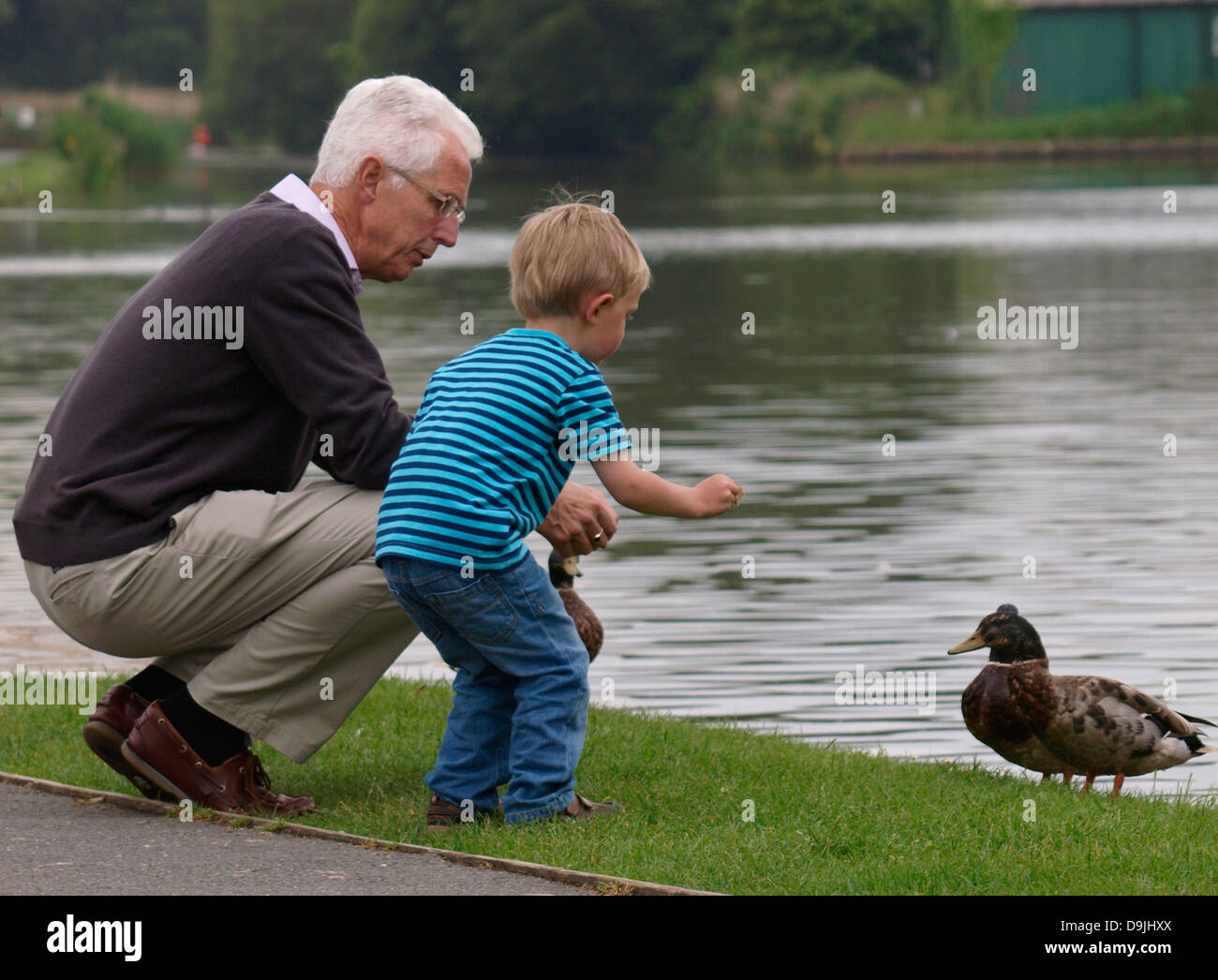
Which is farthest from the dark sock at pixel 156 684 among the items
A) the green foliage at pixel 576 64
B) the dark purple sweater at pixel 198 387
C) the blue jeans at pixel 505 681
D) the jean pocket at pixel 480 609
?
the green foliage at pixel 576 64

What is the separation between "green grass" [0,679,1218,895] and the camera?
16.3 feet

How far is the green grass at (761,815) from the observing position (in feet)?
16.3

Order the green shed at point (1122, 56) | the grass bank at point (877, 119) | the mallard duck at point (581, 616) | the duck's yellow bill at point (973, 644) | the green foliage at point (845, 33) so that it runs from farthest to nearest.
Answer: the green foliage at point (845, 33) < the green shed at point (1122, 56) < the grass bank at point (877, 119) < the mallard duck at point (581, 616) < the duck's yellow bill at point (973, 644)

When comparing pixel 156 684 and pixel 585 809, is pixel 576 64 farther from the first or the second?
pixel 585 809

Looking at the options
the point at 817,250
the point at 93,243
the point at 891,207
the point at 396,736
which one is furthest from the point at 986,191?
the point at 396,736

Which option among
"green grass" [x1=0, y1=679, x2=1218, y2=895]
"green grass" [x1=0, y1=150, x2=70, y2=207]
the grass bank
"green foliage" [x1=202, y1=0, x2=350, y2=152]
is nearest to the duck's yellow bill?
"green grass" [x1=0, y1=679, x2=1218, y2=895]

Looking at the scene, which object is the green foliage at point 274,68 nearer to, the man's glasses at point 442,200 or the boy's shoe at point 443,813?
the man's glasses at point 442,200

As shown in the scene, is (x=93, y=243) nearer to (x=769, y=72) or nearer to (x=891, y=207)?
(x=891, y=207)

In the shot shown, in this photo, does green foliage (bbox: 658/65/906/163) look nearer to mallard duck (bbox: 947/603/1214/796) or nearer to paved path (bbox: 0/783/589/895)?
mallard duck (bbox: 947/603/1214/796)

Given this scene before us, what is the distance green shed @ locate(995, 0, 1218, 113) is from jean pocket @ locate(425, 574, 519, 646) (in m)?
70.9

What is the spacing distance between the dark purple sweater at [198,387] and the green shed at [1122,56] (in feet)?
232

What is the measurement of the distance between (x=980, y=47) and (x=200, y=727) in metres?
72.3

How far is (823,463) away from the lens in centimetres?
1398

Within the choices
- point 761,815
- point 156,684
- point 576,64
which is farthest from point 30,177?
point 761,815
